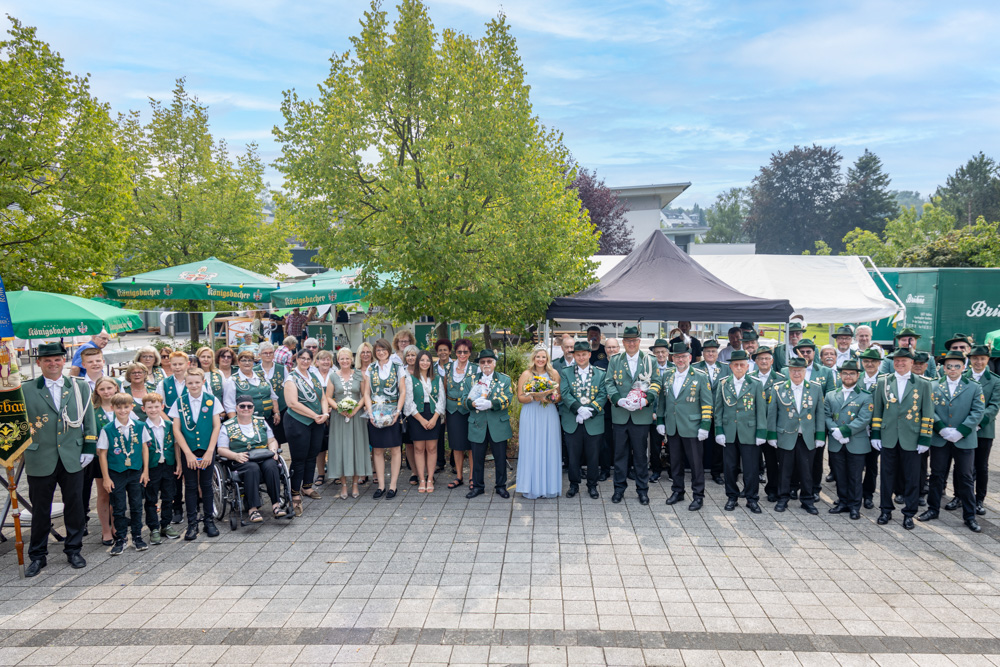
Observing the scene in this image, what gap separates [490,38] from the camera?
9.58 m

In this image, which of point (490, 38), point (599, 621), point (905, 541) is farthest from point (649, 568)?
point (490, 38)

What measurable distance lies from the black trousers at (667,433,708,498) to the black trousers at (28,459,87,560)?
6370mm

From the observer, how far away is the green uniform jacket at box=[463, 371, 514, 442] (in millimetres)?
7496

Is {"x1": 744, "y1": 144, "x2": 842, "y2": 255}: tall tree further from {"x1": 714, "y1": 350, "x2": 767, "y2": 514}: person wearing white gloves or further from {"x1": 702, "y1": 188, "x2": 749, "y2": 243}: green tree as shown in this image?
{"x1": 714, "y1": 350, "x2": 767, "y2": 514}: person wearing white gloves

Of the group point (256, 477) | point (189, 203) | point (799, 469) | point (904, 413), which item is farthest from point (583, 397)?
point (189, 203)

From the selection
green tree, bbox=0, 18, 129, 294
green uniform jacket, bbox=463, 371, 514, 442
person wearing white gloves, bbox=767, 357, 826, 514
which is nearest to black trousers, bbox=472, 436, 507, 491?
green uniform jacket, bbox=463, 371, 514, 442

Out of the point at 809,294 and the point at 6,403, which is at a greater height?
the point at 809,294

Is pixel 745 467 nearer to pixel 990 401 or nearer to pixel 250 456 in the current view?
pixel 990 401

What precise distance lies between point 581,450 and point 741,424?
6.37 feet

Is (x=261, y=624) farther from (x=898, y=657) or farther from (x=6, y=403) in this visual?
(x=898, y=657)

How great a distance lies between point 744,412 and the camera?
23.2ft

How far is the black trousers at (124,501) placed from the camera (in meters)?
6.10

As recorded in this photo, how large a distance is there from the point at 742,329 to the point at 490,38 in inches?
235

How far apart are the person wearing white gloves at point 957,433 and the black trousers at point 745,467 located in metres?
1.78
